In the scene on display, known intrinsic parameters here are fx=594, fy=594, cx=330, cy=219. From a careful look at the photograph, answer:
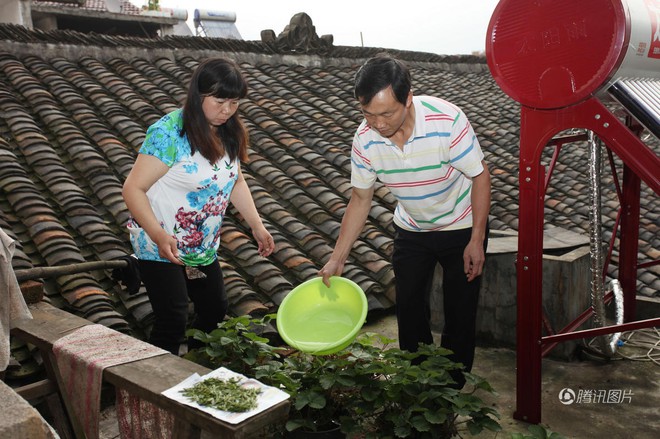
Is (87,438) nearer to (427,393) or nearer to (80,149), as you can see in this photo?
(427,393)

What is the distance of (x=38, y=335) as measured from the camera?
117 inches

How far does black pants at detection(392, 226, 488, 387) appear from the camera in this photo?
10.9 feet

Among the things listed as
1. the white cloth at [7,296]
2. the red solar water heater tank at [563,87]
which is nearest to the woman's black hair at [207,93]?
the white cloth at [7,296]

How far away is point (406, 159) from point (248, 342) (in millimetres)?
Answer: 1319

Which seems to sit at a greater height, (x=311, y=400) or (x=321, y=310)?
(x=321, y=310)

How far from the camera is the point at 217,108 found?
117 inches

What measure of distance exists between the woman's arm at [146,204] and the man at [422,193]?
894mm

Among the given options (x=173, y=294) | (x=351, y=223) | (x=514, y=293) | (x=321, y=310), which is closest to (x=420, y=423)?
(x=321, y=310)

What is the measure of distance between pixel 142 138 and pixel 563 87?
456 cm

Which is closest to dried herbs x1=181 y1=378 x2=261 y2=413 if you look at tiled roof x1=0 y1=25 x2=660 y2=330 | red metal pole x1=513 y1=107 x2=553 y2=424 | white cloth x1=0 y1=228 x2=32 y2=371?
white cloth x1=0 y1=228 x2=32 y2=371

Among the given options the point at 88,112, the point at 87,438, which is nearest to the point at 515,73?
the point at 87,438

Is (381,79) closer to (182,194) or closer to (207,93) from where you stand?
(207,93)

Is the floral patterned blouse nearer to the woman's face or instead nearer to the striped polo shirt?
the woman's face

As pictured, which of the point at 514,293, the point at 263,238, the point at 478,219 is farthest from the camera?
the point at 514,293
